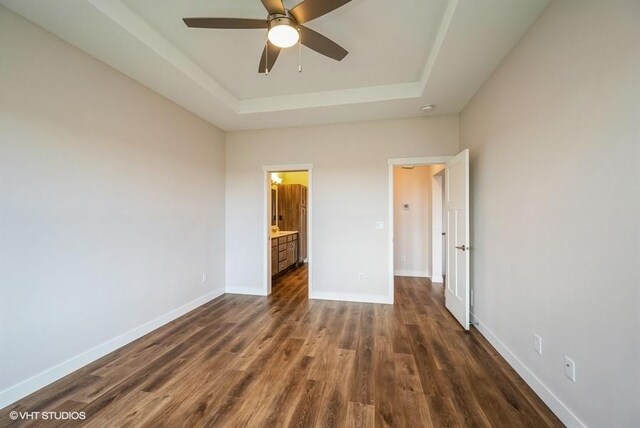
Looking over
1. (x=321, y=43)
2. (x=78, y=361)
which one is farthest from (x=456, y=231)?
(x=78, y=361)

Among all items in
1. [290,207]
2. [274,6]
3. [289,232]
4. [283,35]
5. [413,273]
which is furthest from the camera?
[290,207]

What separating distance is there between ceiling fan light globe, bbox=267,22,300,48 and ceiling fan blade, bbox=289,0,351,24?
79 millimetres

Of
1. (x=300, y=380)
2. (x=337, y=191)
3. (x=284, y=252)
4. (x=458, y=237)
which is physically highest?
(x=337, y=191)

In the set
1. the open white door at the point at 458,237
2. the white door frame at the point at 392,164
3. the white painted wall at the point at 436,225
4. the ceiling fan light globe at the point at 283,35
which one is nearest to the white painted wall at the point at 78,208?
the ceiling fan light globe at the point at 283,35

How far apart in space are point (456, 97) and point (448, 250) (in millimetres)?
1919

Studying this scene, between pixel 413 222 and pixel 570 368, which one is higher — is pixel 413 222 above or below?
above

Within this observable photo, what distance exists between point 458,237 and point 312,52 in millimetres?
2576

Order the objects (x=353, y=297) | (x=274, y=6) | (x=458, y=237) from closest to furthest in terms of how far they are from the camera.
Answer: (x=274, y=6), (x=458, y=237), (x=353, y=297)

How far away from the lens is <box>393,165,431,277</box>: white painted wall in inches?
209

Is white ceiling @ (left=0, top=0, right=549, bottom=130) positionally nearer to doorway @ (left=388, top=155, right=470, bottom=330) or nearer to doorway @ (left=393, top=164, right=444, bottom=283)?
doorway @ (left=388, top=155, right=470, bottom=330)

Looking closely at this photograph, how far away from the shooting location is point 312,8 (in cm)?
161

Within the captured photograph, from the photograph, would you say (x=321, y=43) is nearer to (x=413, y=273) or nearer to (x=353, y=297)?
(x=353, y=297)

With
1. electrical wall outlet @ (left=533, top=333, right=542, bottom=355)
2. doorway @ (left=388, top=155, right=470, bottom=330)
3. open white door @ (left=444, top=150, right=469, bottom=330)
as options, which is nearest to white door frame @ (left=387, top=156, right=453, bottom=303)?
doorway @ (left=388, top=155, right=470, bottom=330)

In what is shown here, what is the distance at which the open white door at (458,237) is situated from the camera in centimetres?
283
